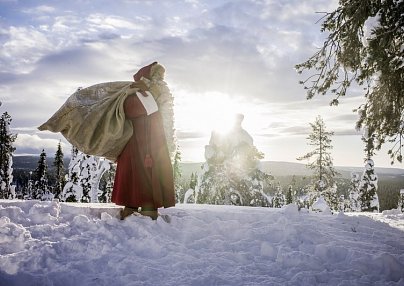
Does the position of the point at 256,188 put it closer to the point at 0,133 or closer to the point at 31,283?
the point at 31,283

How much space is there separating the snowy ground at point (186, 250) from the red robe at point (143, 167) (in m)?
0.41

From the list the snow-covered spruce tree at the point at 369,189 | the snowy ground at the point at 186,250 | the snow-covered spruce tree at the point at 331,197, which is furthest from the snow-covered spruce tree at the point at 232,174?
the snowy ground at the point at 186,250

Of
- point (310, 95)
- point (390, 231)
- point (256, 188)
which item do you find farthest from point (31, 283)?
point (256, 188)

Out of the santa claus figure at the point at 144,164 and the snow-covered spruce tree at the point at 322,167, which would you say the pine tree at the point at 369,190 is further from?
the santa claus figure at the point at 144,164

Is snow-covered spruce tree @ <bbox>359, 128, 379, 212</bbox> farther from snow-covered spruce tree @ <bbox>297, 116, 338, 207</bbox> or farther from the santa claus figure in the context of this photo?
the santa claus figure

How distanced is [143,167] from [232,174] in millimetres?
18679

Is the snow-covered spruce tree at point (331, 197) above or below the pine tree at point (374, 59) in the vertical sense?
below

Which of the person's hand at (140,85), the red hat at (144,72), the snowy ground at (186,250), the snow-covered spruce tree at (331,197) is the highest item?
the red hat at (144,72)

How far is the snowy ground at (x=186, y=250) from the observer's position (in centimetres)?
355

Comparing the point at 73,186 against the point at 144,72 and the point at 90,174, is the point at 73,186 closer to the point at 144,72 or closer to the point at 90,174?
the point at 90,174

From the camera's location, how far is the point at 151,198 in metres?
5.74

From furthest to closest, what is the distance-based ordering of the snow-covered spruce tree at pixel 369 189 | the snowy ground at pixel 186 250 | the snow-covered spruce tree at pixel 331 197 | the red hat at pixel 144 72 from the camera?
the snow-covered spruce tree at pixel 369 189
the snow-covered spruce tree at pixel 331 197
the red hat at pixel 144 72
the snowy ground at pixel 186 250

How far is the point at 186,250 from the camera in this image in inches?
174

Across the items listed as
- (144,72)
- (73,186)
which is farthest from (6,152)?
(144,72)
